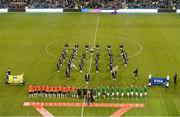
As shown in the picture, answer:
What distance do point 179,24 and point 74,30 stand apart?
16.6m

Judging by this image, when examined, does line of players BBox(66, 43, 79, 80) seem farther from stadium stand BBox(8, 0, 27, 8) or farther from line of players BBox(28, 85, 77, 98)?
stadium stand BBox(8, 0, 27, 8)

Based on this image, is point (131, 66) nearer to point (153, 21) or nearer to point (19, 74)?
point (19, 74)

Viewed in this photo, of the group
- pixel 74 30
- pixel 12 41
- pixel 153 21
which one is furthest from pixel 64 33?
pixel 153 21

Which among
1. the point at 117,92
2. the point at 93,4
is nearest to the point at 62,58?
the point at 117,92

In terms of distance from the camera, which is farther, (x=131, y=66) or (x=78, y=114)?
(x=131, y=66)

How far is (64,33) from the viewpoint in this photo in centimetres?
5347

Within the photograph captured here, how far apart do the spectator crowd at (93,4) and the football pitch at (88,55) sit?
15.3ft

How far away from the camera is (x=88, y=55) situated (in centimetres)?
4234

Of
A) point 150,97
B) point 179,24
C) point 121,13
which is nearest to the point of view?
point 150,97

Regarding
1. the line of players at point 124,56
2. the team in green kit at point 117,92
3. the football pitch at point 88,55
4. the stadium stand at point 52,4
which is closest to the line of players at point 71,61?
the football pitch at point 88,55

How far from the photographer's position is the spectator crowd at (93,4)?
72.1 meters

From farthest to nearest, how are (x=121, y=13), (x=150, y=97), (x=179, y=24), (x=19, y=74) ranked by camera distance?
(x=121, y=13) < (x=179, y=24) < (x=19, y=74) < (x=150, y=97)

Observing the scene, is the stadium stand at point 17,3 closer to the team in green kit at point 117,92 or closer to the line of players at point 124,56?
the line of players at point 124,56

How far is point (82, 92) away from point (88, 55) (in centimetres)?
1065
